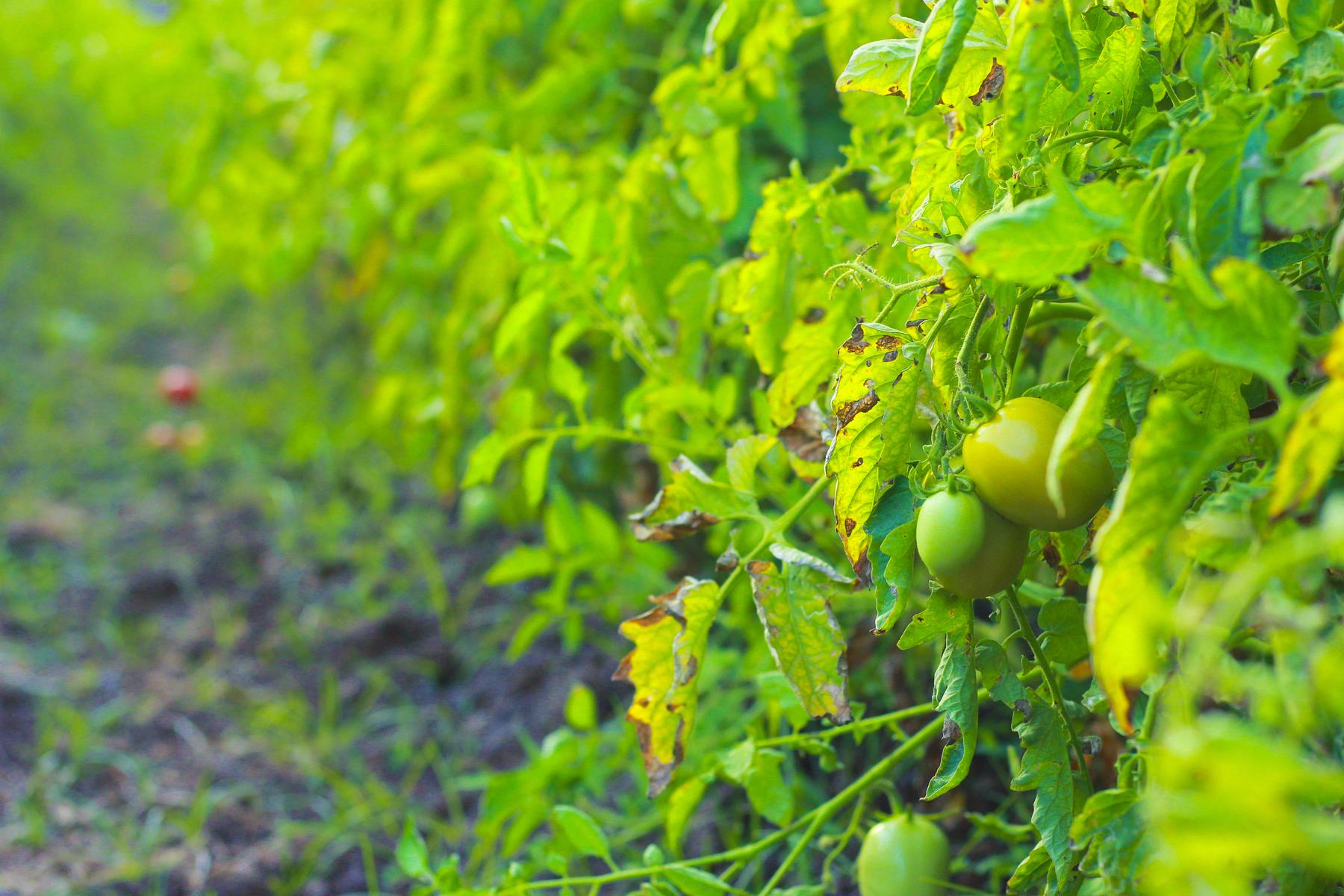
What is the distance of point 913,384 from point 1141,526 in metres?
0.21

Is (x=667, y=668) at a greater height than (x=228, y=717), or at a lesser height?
greater

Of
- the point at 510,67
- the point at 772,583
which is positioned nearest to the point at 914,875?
the point at 772,583

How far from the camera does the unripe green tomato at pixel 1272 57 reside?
0.58 metres

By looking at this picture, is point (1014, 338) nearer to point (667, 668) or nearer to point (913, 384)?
point (913, 384)

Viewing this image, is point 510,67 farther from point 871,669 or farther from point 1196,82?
point 1196,82

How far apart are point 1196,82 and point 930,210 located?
0.16 m

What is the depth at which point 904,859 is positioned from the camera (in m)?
0.88

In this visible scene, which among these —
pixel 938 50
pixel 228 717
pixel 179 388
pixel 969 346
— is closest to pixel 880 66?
pixel 938 50

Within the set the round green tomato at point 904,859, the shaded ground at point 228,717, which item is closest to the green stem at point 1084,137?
the round green tomato at point 904,859

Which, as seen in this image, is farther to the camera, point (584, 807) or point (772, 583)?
point (584, 807)

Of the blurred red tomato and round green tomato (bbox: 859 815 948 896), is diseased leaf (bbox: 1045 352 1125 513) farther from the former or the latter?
the blurred red tomato

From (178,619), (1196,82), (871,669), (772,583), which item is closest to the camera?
(1196,82)

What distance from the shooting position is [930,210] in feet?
2.24

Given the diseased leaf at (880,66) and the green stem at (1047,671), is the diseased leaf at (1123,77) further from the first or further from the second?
the green stem at (1047,671)
